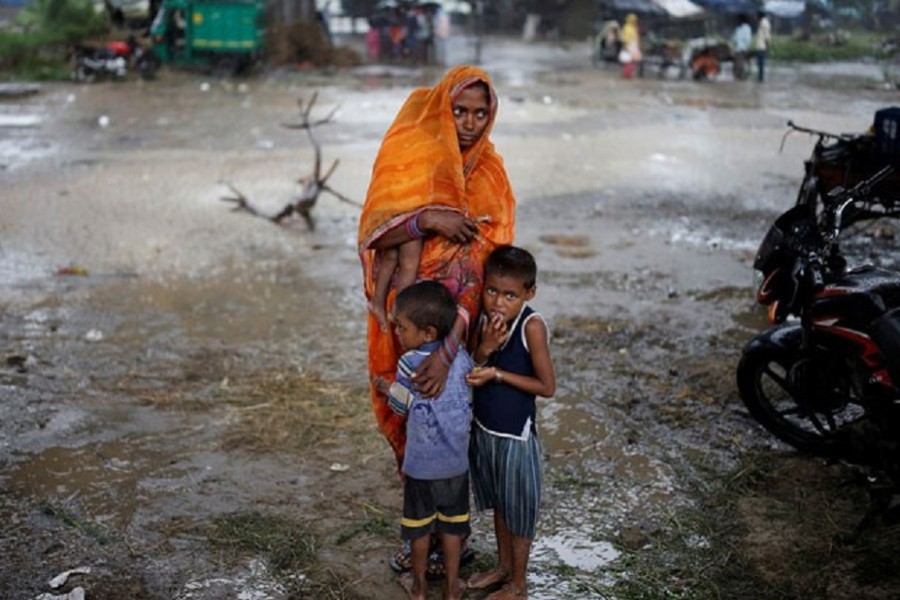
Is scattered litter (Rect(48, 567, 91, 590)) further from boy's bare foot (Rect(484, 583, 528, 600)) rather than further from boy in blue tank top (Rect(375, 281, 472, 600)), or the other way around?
boy's bare foot (Rect(484, 583, 528, 600))

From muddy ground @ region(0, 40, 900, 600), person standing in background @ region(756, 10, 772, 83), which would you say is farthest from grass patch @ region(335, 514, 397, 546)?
person standing in background @ region(756, 10, 772, 83)

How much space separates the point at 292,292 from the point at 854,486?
3999mm

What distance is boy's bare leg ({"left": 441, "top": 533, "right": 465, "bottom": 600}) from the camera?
311 centimetres

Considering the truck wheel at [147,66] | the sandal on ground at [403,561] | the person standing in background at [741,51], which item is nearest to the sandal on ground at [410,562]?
the sandal on ground at [403,561]

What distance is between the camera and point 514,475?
3.08 m

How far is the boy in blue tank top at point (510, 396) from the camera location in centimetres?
296

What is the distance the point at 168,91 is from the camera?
19406 mm

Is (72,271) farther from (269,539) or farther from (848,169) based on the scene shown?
(848,169)

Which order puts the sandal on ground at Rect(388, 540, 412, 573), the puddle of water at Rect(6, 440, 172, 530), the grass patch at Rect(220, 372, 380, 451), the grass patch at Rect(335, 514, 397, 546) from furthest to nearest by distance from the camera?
A: the grass patch at Rect(220, 372, 380, 451), the puddle of water at Rect(6, 440, 172, 530), the grass patch at Rect(335, 514, 397, 546), the sandal on ground at Rect(388, 540, 412, 573)

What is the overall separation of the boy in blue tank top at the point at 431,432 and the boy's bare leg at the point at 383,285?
104mm

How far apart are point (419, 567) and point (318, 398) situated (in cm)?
196

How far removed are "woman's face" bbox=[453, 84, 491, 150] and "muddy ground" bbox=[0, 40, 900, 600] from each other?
59.9 inches


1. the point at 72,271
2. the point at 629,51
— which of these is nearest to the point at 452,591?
the point at 72,271

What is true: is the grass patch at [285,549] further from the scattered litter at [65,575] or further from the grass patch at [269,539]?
the scattered litter at [65,575]
